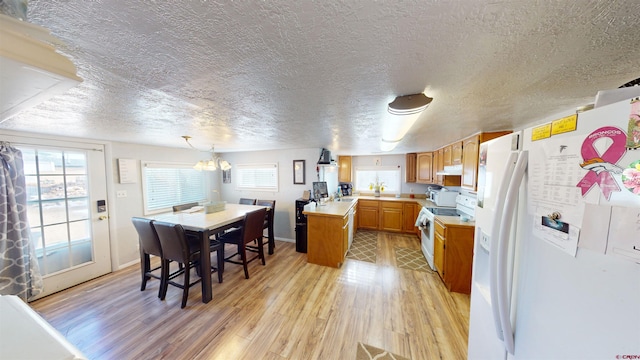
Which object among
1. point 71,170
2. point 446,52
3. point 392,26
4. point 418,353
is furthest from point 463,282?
point 71,170

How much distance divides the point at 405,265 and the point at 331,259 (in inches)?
45.8

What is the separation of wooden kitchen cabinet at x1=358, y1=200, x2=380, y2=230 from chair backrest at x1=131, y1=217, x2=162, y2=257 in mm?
3810

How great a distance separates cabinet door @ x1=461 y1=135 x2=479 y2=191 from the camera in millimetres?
2314

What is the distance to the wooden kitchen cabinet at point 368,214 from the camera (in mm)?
4624

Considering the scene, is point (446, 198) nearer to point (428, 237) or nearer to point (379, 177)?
point (428, 237)

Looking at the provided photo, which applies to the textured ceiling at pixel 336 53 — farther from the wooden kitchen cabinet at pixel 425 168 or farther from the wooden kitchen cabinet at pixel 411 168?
the wooden kitchen cabinet at pixel 411 168

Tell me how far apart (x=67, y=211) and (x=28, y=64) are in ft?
11.8

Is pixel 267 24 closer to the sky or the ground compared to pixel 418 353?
closer to the sky

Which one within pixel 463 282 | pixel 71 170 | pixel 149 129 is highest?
pixel 149 129

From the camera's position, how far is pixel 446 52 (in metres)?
0.78

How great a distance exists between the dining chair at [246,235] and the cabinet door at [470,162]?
9.41 ft

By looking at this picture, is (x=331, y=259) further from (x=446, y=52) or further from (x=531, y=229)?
(x=446, y=52)

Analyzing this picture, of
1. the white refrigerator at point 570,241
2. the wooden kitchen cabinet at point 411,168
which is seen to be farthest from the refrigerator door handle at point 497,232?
the wooden kitchen cabinet at point 411,168

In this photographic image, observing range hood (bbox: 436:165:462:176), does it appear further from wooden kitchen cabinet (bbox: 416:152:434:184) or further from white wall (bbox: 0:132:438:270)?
white wall (bbox: 0:132:438:270)
